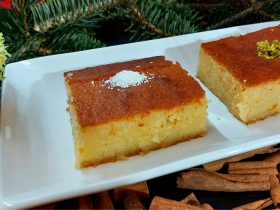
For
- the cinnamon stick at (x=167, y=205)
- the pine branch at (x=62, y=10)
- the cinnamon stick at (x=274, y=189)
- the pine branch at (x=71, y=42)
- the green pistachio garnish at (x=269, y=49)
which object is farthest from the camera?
the pine branch at (x=71, y=42)

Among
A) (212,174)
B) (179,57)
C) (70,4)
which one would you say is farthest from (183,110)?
(70,4)

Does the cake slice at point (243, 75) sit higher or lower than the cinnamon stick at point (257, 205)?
higher

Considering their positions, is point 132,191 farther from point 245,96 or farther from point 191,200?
point 245,96

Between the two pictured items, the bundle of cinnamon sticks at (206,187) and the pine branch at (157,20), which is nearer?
the bundle of cinnamon sticks at (206,187)

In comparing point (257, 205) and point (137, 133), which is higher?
point (137, 133)

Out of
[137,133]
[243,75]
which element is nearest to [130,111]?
[137,133]

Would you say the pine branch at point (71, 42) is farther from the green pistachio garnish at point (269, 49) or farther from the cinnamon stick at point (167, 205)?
the cinnamon stick at point (167, 205)

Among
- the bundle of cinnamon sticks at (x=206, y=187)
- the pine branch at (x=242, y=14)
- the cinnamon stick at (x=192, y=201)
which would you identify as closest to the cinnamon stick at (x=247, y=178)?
the bundle of cinnamon sticks at (x=206, y=187)
